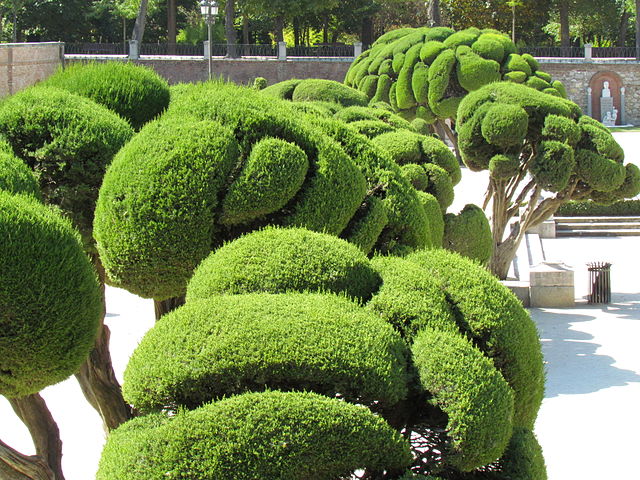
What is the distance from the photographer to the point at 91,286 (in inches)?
155

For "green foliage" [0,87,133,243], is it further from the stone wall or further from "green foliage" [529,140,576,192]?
the stone wall

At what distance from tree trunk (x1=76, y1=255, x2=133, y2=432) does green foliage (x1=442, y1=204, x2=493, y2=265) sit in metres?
5.13

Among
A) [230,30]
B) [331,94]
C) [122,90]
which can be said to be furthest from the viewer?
[230,30]

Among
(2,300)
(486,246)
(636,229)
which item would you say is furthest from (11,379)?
(636,229)

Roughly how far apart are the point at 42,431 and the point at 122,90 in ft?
7.22

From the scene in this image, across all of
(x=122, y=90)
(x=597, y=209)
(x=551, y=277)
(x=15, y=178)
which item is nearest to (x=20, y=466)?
(x=15, y=178)

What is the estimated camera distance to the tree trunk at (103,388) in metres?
6.26

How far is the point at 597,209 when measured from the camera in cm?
2356

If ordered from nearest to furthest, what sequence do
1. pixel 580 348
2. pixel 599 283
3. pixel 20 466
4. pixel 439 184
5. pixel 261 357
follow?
1. pixel 261 357
2. pixel 20 466
3. pixel 439 184
4. pixel 580 348
5. pixel 599 283

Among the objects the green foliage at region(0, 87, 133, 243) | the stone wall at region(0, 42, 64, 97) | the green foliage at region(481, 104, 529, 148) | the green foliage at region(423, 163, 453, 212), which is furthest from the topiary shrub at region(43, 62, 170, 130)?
the stone wall at region(0, 42, 64, 97)

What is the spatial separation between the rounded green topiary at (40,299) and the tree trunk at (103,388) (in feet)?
7.81

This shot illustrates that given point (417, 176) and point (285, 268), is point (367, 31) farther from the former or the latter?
point (285, 268)

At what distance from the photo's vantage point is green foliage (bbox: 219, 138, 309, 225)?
4.64 meters

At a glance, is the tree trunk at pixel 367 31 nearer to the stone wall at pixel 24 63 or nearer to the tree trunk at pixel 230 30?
the tree trunk at pixel 230 30
